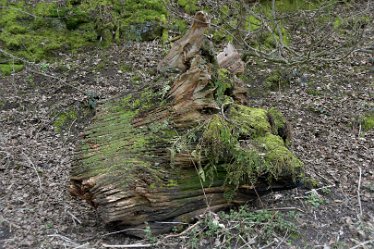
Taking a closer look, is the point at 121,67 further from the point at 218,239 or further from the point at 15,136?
the point at 218,239

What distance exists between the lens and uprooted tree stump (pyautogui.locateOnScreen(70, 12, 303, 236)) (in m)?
4.07

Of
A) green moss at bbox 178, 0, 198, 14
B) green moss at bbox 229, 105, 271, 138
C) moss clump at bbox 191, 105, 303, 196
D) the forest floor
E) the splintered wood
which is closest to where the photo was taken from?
moss clump at bbox 191, 105, 303, 196

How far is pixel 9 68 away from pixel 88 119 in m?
1.92

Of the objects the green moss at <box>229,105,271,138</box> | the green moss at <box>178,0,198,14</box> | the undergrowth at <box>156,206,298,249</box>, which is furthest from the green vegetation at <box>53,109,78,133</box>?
the green moss at <box>178,0,198,14</box>

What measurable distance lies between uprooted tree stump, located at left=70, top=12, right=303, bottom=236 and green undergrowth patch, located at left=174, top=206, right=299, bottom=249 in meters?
0.15

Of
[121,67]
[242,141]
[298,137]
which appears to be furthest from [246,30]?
[242,141]

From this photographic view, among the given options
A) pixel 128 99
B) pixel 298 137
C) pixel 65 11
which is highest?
pixel 65 11

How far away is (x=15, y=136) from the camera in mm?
6199

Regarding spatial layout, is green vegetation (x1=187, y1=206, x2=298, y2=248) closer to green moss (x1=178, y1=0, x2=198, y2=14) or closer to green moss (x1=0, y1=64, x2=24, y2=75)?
green moss (x1=0, y1=64, x2=24, y2=75)

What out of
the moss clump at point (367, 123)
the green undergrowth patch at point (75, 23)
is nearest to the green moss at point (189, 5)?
the green undergrowth patch at point (75, 23)

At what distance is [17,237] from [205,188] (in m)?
1.82

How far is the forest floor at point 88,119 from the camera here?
4273mm

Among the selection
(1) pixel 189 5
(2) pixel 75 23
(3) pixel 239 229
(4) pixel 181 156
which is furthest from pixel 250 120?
(2) pixel 75 23

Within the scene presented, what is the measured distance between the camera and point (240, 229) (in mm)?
4039
